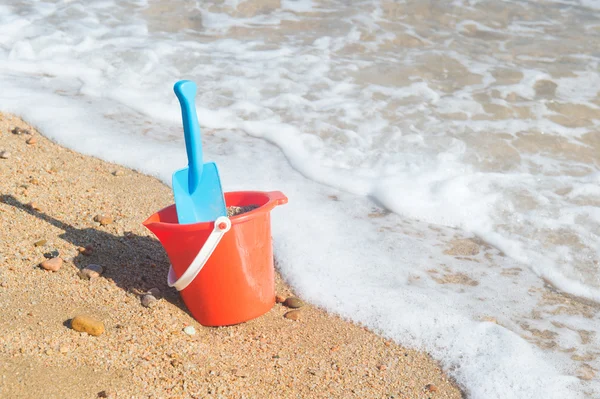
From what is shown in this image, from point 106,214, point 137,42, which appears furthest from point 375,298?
point 137,42

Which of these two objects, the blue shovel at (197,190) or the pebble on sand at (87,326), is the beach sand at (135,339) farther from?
the blue shovel at (197,190)

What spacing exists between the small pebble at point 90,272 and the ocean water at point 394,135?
0.73m

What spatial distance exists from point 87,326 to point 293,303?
758 millimetres

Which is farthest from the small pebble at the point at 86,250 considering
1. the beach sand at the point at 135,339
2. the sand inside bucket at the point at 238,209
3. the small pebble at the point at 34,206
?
the sand inside bucket at the point at 238,209

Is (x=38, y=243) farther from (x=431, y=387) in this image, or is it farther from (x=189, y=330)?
(x=431, y=387)

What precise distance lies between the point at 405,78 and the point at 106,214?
107 inches

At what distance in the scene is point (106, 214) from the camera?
2871 mm

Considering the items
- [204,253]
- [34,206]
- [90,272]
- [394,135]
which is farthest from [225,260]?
[394,135]

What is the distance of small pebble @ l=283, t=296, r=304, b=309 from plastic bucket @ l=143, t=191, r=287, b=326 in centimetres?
12

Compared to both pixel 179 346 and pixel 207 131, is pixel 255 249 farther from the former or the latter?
pixel 207 131

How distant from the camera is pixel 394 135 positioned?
13.2ft

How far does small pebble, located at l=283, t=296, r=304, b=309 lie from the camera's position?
99.4 inches

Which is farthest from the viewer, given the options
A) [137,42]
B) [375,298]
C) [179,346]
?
[137,42]

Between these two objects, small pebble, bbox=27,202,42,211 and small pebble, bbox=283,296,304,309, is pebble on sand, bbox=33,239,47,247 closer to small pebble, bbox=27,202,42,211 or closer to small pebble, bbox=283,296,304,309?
small pebble, bbox=27,202,42,211
